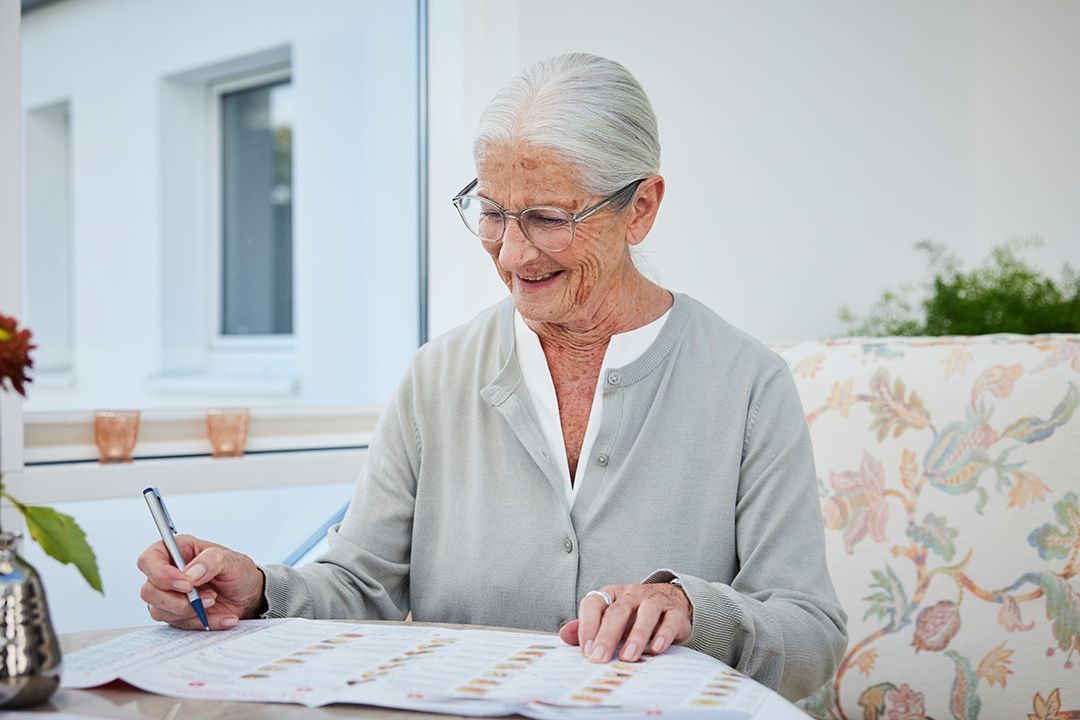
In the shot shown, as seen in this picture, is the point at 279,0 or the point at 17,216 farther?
the point at 279,0

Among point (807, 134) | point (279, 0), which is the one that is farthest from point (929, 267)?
point (279, 0)

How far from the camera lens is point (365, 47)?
8.84ft

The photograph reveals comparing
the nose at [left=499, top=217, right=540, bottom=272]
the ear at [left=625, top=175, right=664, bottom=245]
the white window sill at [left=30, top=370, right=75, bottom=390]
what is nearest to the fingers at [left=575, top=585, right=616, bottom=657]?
the nose at [left=499, top=217, right=540, bottom=272]

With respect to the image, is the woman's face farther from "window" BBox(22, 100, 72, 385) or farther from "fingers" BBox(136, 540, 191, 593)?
"window" BBox(22, 100, 72, 385)

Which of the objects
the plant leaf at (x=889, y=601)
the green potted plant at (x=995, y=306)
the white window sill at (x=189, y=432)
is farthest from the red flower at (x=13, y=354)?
the green potted plant at (x=995, y=306)

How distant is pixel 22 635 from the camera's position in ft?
2.59

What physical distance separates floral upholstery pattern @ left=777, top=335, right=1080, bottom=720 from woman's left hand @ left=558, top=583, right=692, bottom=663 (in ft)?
2.83

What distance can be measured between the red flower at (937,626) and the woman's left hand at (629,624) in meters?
0.86

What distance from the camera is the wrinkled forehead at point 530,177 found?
1354mm

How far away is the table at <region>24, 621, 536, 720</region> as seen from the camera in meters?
0.80

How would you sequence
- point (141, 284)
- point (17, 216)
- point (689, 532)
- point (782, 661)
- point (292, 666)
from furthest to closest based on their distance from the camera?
point (141, 284), point (17, 216), point (689, 532), point (782, 661), point (292, 666)

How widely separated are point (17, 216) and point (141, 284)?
44 cm

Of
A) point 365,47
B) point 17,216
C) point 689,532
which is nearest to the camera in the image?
point 689,532

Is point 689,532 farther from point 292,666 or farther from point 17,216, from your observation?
point 17,216
